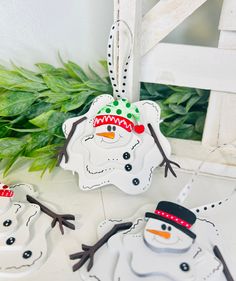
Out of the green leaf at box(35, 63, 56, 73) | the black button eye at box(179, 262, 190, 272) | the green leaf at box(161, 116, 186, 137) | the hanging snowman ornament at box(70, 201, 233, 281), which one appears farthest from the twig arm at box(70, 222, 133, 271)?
the green leaf at box(35, 63, 56, 73)

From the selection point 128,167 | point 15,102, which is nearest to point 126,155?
point 128,167

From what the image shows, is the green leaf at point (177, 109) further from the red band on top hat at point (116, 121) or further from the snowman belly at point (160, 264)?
the snowman belly at point (160, 264)

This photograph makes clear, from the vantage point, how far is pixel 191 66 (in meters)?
0.59

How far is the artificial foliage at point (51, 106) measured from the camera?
2.12 ft

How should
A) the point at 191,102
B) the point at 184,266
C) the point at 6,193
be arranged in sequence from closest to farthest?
the point at 184,266 < the point at 6,193 < the point at 191,102

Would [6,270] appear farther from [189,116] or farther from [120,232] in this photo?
[189,116]

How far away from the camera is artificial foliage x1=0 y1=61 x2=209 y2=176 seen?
646 mm

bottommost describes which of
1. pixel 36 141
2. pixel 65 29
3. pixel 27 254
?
pixel 27 254

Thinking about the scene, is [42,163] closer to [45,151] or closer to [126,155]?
[45,151]

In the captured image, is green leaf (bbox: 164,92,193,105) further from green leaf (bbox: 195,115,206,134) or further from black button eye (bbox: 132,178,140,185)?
black button eye (bbox: 132,178,140,185)

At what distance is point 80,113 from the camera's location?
67 cm

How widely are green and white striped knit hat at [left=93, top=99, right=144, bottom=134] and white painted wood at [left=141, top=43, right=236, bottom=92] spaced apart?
0.26 feet

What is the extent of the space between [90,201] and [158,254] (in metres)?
0.17

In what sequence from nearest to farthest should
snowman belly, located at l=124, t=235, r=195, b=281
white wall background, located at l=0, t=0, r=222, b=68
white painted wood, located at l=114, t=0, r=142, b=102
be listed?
snowman belly, located at l=124, t=235, r=195, b=281, white painted wood, located at l=114, t=0, r=142, b=102, white wall background, located at l=0, t=0, r=222, b=68
